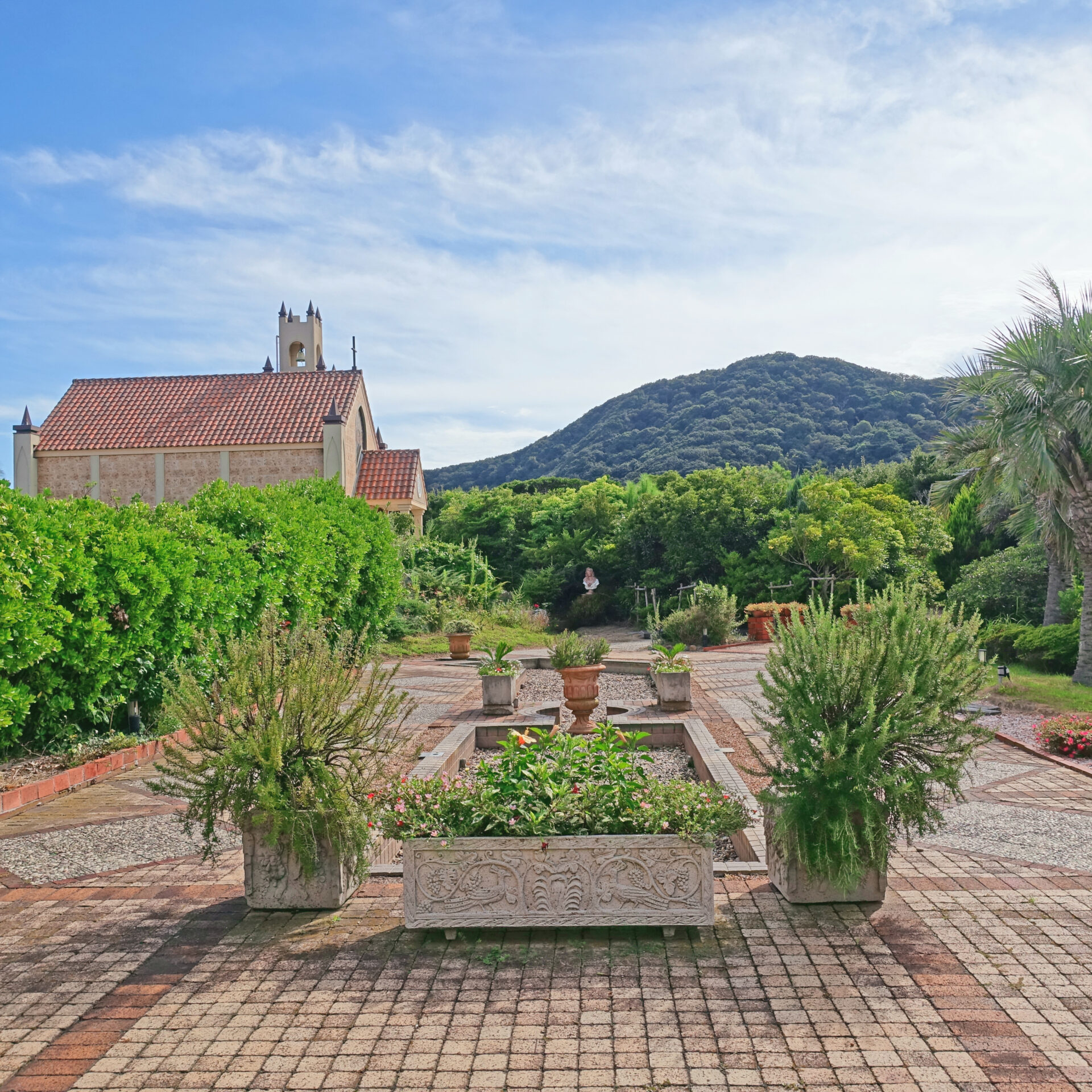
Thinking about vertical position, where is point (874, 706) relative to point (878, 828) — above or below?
above

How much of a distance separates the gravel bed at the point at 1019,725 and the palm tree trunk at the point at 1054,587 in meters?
7.34

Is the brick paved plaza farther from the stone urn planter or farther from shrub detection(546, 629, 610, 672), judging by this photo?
shrub detection(546, 629, 610, 672)

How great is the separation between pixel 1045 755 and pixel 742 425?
2117 inches

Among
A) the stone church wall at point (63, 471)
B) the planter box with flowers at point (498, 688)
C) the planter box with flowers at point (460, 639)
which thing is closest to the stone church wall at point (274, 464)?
the stone church wall at point (63, 471)

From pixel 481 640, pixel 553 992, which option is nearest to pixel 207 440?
pixel 481 640

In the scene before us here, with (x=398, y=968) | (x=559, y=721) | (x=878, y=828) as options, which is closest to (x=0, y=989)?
(x=398, y=968)

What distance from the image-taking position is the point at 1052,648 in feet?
49.2

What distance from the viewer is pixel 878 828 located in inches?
174

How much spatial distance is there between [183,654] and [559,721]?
435 cm

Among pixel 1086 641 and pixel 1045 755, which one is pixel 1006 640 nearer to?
pixel 1086 641

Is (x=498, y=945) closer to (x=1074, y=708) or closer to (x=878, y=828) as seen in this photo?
(x=878, y=828)

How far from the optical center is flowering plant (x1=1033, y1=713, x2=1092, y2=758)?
28.0 ft

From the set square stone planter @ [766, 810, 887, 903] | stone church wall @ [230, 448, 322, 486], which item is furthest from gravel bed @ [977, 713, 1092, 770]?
stone church wall @ [230, 448, 322, 486]

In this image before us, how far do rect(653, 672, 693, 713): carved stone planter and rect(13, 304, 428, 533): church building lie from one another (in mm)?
16857
